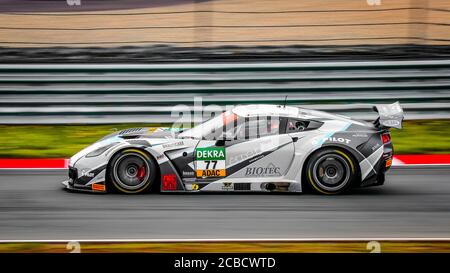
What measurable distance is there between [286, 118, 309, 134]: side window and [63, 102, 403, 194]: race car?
12 mm

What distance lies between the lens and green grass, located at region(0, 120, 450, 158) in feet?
42.3

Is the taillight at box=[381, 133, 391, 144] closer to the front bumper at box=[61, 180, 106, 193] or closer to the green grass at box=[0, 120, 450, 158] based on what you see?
the green grass at box=[0, 120, 450, 158]

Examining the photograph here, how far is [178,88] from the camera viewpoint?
13.9 metres

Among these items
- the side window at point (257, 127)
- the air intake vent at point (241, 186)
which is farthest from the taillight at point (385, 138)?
the air intake vent at point (241, 186)

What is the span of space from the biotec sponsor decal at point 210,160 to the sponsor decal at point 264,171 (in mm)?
306

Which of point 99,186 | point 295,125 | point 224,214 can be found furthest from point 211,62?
point 224,214

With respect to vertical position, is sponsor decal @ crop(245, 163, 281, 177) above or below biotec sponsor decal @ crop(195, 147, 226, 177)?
below

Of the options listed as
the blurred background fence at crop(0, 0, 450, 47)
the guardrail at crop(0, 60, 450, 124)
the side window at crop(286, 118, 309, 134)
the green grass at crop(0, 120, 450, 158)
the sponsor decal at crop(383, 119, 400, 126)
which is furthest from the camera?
the blurred background fence at crop(0, 0, 450, 47)

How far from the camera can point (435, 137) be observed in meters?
13.6

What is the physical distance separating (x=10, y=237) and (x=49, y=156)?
4589mm

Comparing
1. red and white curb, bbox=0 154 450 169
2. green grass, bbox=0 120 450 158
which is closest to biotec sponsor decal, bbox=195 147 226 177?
red and white curb, bbox=0 154 450 169

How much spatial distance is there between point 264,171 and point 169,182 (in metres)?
1.13

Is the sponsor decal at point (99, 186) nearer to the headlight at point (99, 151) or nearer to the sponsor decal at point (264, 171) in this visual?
the headlight at point (99, 151)

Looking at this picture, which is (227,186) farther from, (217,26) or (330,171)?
(217,26)
